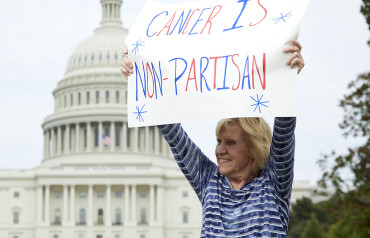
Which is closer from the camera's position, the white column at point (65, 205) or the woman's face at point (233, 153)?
the woman's face at point (233, 153)

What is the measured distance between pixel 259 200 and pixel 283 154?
1.47 feet

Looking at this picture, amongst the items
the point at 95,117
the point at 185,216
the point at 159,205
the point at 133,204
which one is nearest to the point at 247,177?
the point at 159,205

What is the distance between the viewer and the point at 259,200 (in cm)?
798

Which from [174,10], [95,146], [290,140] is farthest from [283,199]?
[95,146]

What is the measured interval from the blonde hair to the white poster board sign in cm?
20

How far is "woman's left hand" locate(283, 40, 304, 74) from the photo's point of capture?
7703 millimetres

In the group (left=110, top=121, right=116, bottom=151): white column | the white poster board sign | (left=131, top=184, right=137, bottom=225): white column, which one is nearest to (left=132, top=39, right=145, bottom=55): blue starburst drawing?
the white poster board sign

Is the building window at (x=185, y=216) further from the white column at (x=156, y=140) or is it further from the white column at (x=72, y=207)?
the white column at (x=156, y=140)

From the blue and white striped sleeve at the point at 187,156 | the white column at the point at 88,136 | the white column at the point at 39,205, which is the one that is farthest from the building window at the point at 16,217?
the blue and white striped sleeve at the point at 187,156

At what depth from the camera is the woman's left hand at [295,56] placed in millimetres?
7703

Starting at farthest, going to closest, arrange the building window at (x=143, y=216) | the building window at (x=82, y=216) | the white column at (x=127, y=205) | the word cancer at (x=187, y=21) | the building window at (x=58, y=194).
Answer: the building window at (x=58, y=194), the building window at (x=143, y=216), the building window at (x=82, y=216), the white column at (x=127, y=205), the word cancer at (x=187, y=21)

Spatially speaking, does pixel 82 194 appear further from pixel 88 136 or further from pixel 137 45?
pixel 137 45

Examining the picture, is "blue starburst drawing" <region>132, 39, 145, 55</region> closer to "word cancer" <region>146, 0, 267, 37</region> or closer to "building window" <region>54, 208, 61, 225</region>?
"word cancer" <region>146, 0, 267, 37</region>

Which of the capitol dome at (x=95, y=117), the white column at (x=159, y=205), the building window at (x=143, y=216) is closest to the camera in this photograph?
the white column at (x=159, y=205)
